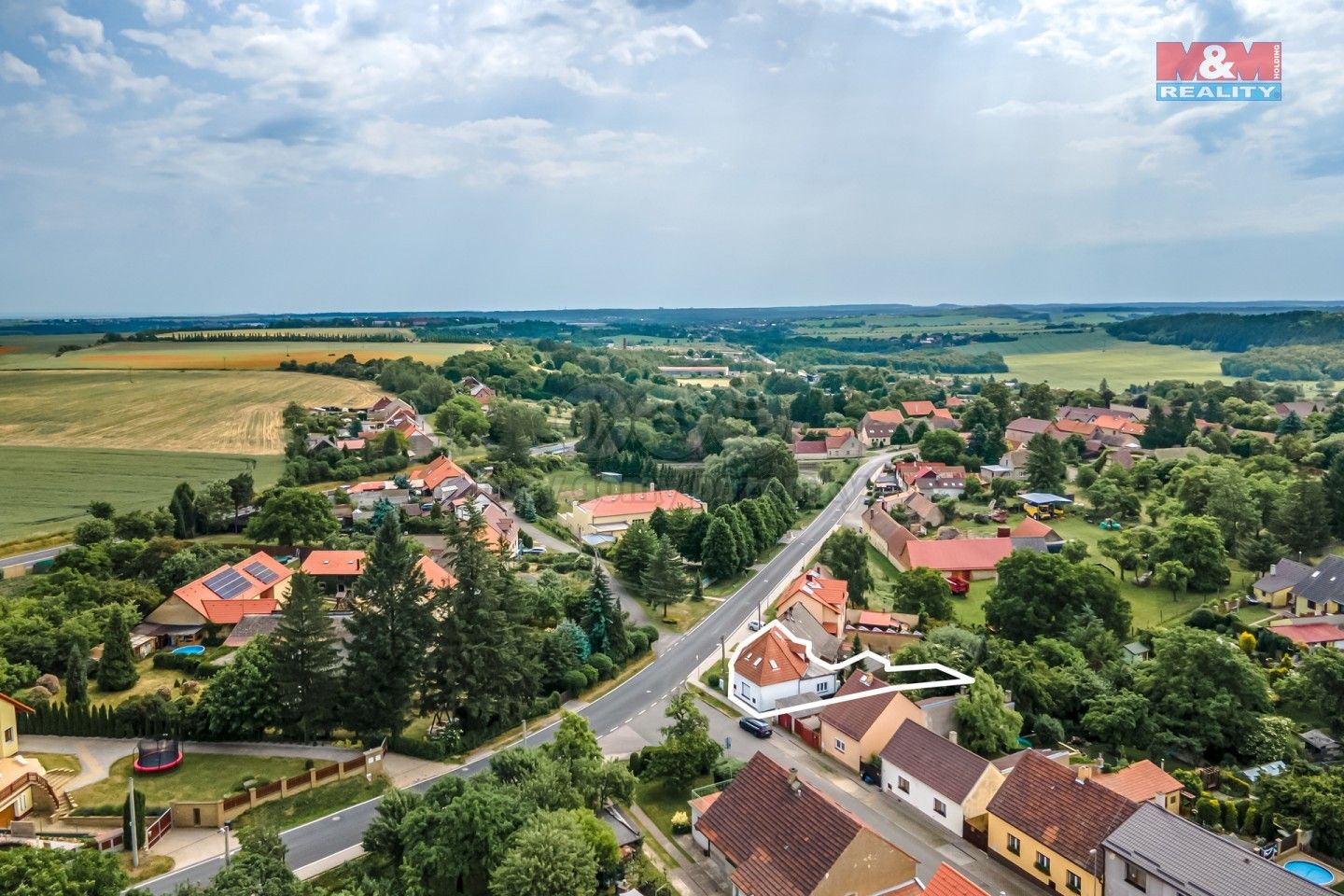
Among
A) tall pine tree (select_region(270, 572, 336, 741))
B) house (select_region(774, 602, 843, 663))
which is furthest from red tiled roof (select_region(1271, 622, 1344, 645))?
tall pine tree (select_region(270, 572, 336, 741))

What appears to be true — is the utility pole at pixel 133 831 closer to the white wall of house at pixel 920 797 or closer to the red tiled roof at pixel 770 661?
the red tiled roof at pixel 770 661

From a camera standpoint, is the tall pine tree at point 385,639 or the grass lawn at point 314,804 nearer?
the grass lawn at point 314,804

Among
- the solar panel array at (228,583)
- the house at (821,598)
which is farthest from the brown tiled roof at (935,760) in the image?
the solar panel array at (228,583)

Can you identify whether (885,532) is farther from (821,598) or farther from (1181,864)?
(1181,864)

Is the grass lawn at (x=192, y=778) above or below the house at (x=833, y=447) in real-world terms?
below

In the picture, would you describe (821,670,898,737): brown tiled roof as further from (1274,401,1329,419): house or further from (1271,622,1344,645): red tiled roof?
(1274,401,1329,419): house

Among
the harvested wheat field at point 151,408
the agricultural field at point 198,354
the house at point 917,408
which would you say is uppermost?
the agricultural field at point 198,354

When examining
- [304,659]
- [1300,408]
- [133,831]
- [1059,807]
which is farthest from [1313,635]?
[1300,408]
